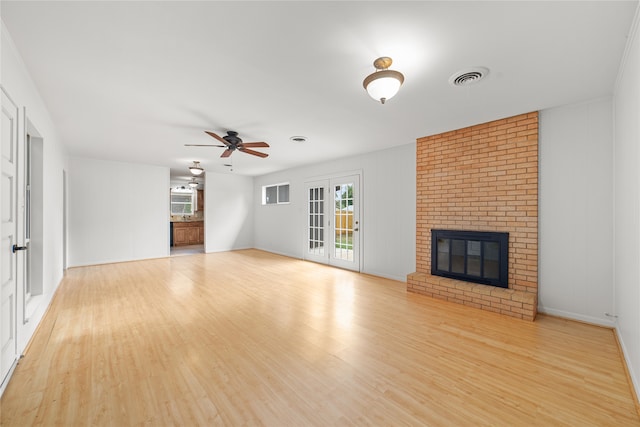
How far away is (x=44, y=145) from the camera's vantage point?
313 centimetres

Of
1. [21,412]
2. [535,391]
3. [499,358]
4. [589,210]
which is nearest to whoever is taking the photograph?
[21,412]

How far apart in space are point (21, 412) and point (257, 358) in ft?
4.79

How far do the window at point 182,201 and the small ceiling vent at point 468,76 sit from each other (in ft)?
36.8

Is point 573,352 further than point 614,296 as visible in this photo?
No

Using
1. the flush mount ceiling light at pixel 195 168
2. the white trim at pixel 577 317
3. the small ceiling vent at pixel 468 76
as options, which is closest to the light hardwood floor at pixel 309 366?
the white trim at pixel 577 317

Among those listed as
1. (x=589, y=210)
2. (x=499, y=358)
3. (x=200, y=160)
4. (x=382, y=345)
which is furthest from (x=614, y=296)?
(x=200, y=160)

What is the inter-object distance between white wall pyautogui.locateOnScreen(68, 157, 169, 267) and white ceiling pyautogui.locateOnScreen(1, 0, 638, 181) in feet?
10.4

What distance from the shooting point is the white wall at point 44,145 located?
1943mm

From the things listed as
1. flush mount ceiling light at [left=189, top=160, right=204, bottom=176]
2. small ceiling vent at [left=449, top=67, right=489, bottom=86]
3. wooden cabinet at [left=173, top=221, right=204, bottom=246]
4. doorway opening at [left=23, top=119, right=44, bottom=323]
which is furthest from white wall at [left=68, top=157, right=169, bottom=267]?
small ceiling vent at [left=449, top=67, right=489, bottom=86]

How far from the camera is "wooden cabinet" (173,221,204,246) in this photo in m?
9.72

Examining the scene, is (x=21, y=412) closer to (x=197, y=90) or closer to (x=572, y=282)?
(x=197, y=90)

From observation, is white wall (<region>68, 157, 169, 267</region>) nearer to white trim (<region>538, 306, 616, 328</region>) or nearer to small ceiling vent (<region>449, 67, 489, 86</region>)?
small ceiling vent (<region>449, 67, 489, 86</region>)

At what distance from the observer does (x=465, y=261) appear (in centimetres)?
383

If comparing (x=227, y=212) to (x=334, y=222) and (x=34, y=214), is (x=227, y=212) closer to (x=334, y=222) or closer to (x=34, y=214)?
(x=334, y=222)
